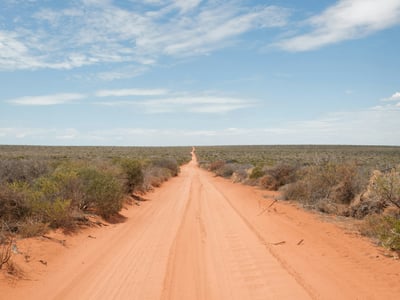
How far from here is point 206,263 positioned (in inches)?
331

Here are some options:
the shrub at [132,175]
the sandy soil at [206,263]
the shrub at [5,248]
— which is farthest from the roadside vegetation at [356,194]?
the shrub at [5,248]

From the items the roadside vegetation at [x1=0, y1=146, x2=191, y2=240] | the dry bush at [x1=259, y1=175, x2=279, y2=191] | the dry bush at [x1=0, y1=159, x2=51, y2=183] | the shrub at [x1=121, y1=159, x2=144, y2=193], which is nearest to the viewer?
the roadside vegetation at [x1=0, y1=146, x2=191, y2=240]

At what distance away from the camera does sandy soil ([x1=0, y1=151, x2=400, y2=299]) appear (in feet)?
22.3

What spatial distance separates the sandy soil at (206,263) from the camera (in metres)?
6.80

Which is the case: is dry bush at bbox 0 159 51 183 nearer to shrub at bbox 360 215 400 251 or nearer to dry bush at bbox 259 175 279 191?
shrub at bbox 360 215 400 251

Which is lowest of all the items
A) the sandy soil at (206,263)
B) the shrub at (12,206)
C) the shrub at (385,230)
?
the sandy soil at (206,263)

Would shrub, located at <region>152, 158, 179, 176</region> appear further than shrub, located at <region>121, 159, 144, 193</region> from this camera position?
Yes

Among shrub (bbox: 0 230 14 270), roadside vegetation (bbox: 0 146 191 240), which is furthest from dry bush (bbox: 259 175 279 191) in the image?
shrub (bbox: 0 230 14 270)

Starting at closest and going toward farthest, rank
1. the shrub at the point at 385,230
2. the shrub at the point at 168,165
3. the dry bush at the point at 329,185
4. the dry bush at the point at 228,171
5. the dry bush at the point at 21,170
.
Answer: the shrub at the point at 385,230 → the dry bush at the point at 21,170 → the dry bush at the point at 329,185 → the dry bush at the point at 228,171 → the shrub at the point at 168,165

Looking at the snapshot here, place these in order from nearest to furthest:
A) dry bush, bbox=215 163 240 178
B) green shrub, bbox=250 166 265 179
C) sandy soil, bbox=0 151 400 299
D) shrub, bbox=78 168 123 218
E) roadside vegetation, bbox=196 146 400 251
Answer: sandy soil, bbox=0 151 400 299 → roadside vegetation, bbox=196 146 400 251 → shrub, bbox=78 168 123 218 → green shrub, bbox=250 166 265 179 → dry bush, bbox=215 163 240 178

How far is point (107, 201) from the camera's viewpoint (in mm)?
13961

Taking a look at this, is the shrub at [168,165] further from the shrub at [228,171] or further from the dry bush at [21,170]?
the dry bush at [21,170]

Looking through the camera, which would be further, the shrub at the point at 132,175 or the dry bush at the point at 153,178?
the dry bush at the point at 153,178

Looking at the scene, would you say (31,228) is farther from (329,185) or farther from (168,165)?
(168,165)
